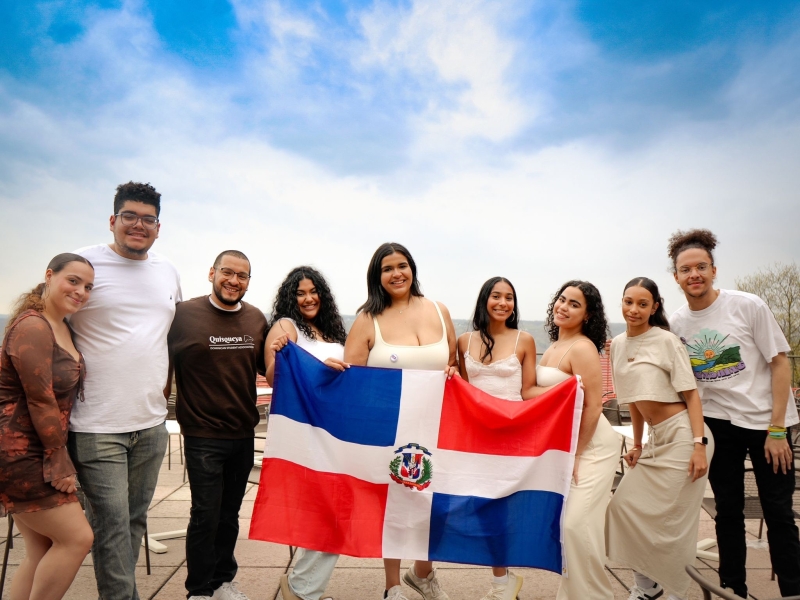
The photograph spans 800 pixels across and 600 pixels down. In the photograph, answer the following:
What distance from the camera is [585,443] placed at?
267 cm

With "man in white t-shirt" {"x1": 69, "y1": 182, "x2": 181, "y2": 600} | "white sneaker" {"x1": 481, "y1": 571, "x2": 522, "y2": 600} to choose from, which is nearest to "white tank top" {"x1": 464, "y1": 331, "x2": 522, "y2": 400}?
"white sneaker" {"x1": 481, "y1": 571, "x2": 522, "y2": 600}

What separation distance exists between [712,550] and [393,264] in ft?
9.96

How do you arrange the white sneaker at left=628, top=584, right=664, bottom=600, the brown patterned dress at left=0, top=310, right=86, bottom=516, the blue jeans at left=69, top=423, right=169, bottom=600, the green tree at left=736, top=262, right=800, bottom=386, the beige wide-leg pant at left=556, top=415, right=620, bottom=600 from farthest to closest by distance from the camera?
the green tree at left=736, top=262, right=800, bottom=386
the white sneaker at left=628, top=584, right=664, bottom=600
the beige wide-leg pant at left=556, top=415, right=620, bottom=600
the blue jeans at left=69, top=423, right=169, bottom=600
the brown patterned dress at left=0, top=310, right=86, bottom=516

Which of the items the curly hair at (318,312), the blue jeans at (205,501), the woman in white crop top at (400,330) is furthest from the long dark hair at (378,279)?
the blue jeans at (205,501)

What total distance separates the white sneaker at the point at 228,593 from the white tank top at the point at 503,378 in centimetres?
166

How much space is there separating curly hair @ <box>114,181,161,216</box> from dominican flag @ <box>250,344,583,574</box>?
1002 mm

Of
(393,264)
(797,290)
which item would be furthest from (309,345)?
(797,290)

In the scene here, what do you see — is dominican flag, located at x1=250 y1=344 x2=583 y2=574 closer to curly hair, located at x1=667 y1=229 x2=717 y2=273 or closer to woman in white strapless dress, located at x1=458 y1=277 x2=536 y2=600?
woman in white strapless dress, located at x1=458 y1=277 x2=536 y2=600

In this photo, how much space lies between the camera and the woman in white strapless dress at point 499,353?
9.17ft

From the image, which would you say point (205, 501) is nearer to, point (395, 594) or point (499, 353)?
point (395, 594)

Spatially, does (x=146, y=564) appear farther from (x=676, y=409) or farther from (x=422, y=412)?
(x=676, y=409)

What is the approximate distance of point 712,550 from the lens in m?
3.74

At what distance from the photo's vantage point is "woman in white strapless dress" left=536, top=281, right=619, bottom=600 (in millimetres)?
2514

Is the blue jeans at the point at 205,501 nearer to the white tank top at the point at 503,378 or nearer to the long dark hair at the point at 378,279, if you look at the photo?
the long dark hair at the point at 378,279
